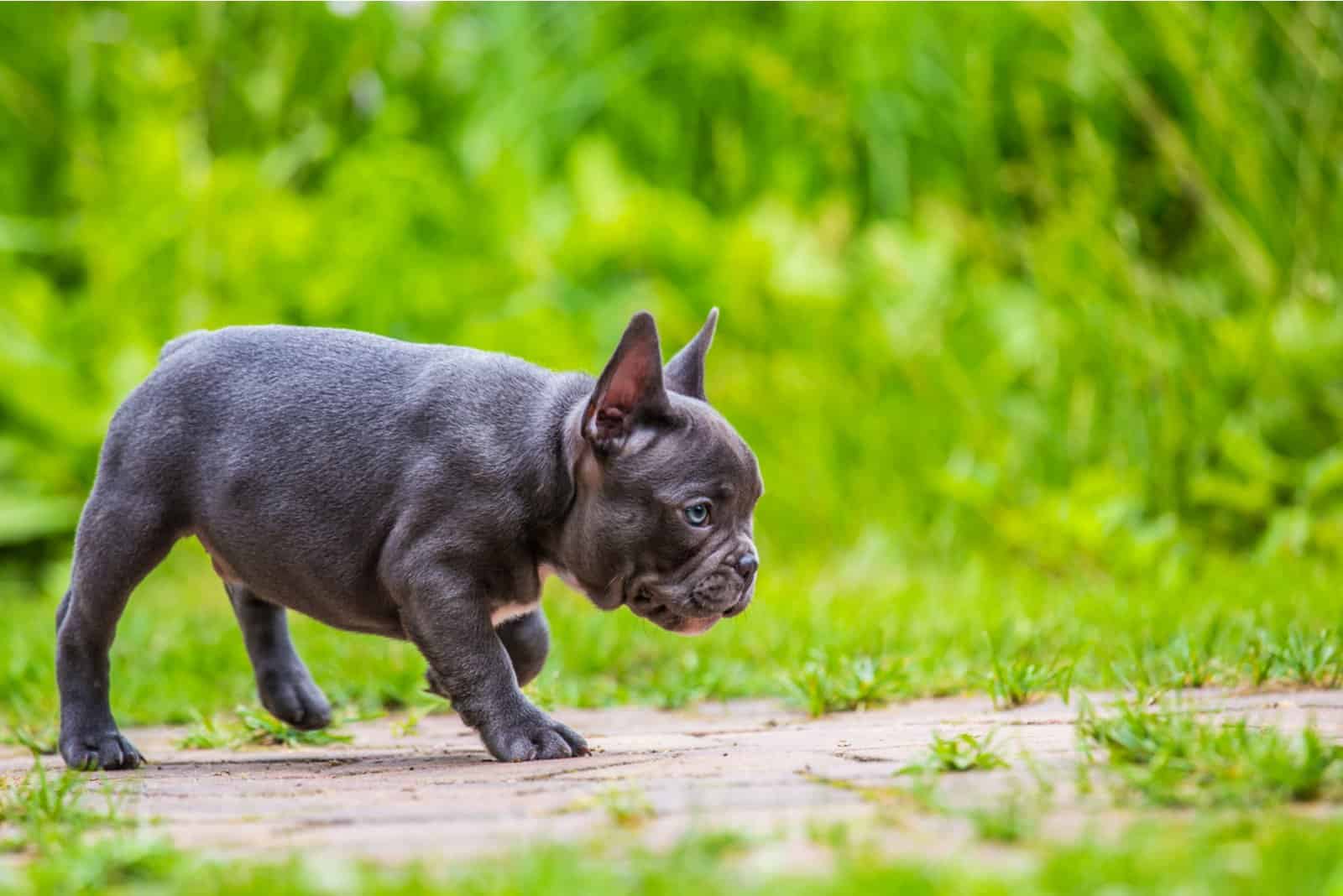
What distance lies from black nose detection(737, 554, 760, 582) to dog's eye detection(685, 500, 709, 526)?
132 millimetres

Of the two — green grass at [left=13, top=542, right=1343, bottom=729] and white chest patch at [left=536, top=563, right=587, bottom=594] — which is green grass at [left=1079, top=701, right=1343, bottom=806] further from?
white chest patch at [left=536, top=563, right=587, bottom=594]

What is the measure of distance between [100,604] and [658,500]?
156cm

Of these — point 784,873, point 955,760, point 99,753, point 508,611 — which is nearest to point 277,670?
point 99,753

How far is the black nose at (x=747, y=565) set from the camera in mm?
3787

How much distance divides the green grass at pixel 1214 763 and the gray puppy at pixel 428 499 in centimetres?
109

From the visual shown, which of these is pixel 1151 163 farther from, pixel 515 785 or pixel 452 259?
pixel 515 785

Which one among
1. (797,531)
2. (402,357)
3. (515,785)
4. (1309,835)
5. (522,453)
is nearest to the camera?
(1309,835)

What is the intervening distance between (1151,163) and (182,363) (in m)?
7.45

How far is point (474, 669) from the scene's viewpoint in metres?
3.75

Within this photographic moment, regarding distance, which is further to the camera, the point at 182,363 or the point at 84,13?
the point at 84,13

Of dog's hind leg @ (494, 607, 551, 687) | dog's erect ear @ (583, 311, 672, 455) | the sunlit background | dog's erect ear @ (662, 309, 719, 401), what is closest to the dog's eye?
dog's erect ear @ (583, 311, 672, 455)

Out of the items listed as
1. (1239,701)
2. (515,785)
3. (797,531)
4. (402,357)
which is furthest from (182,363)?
(797,531)

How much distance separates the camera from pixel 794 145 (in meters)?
10.6

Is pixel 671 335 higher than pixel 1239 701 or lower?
higher
